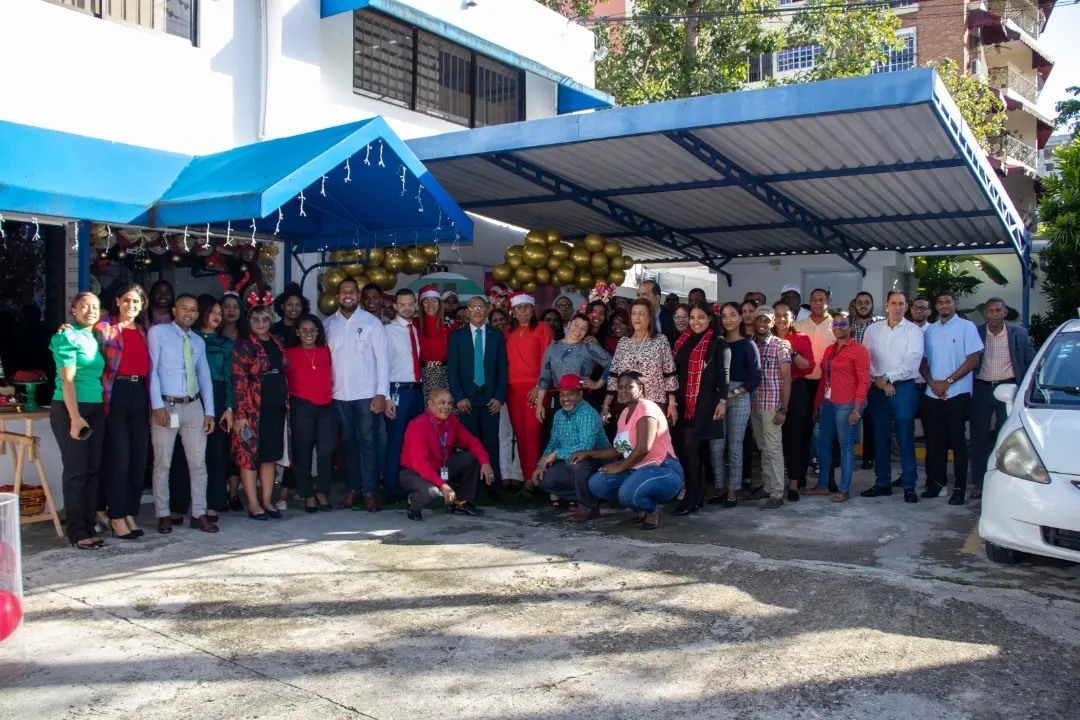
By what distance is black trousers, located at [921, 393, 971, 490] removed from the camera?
25.9 feet

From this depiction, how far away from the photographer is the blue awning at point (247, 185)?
264 inches

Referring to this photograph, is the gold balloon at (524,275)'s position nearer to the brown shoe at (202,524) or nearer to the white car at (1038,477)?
the brown shoe at (202,524)

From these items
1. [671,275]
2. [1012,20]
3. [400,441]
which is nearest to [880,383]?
[400,441]

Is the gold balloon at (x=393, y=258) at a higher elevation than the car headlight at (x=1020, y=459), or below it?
higher

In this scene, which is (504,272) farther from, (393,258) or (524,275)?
(393,258)

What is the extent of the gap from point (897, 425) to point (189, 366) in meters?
6.02

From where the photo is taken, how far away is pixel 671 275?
23.0 m

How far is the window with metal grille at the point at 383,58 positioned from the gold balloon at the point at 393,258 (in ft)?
7.24

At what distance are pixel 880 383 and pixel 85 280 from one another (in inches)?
269

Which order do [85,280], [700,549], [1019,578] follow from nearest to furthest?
[1019,578] < [700,549] < [85,280]

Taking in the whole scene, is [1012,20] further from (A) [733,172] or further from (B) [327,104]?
(B) [327,104]

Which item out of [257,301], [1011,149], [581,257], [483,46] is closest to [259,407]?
[257,301]

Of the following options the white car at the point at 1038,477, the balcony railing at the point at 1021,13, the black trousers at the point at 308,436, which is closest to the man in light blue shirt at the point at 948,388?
the white car at the point at 1038,477

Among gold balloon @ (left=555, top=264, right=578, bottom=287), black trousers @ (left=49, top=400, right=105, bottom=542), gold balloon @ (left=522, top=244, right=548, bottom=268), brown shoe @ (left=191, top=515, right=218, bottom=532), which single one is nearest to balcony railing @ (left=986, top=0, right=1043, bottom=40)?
gold balloon @ (left=555, top=264, right=578, bottom=287)
